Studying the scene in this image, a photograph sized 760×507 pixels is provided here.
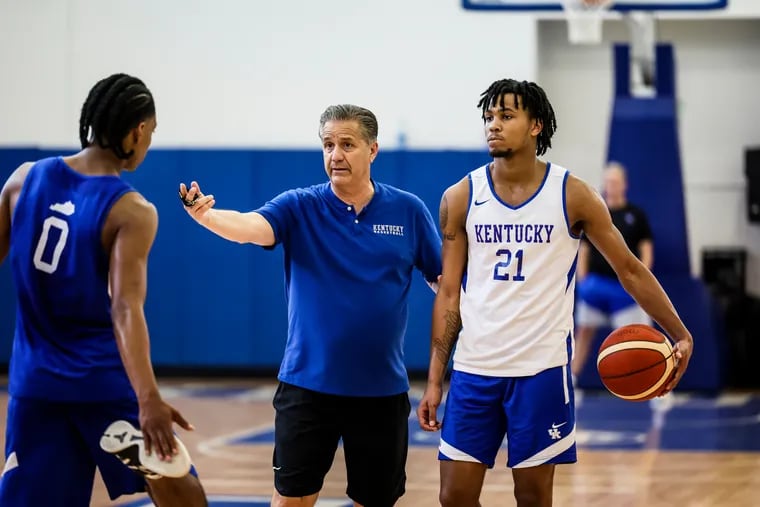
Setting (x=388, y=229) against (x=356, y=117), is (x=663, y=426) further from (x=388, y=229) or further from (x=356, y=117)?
(x=356, y=117)

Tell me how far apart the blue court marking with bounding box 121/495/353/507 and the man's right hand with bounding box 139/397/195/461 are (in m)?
2.84

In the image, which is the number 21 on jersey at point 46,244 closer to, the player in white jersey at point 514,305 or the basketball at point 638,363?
the player in white jersey at point 514,305

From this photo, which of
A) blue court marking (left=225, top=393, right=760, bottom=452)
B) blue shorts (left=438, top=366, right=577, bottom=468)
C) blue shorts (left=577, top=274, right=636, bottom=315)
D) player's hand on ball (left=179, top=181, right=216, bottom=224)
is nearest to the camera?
player's hand on ball (left=179, top=181, right=216, bottom=224)

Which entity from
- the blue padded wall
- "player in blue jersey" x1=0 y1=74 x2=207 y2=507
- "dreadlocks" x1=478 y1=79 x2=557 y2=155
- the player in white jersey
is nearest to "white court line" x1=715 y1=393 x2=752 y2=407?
the blue padded wall

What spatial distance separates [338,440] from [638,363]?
3.89 ft

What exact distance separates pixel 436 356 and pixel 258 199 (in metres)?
7.32

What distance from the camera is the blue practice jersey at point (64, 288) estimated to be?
11.4 ft

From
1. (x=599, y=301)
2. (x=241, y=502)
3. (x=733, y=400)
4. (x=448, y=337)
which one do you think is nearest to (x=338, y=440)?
(x=448, y=337)

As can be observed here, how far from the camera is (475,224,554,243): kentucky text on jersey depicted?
432cm

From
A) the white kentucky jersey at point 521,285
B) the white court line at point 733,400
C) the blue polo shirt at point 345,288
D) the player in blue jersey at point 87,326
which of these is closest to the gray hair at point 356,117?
the blue polo shirt at point 345,288

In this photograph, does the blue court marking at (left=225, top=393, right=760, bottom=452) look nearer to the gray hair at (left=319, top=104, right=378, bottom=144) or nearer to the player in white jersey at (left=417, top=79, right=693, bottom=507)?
the player in white jersey at (left=417, top=79, right=693, bottom=507)

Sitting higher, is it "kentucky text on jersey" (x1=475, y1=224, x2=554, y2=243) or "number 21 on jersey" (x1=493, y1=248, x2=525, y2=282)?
"kentucky text on jersey" (x1=475, y1=224, x2=554, y2=243)

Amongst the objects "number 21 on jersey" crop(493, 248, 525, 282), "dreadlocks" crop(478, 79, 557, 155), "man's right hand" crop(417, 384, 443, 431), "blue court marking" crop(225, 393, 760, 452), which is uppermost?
"dreadlocks" crop(478, 79, 557, 155)

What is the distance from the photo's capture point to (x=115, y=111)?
11.8 ft
